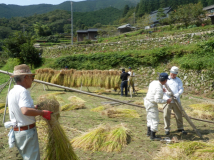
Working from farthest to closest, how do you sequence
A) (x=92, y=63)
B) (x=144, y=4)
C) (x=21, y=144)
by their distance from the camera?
1. (x=144, y=4)
2. (x=92, y=63)
3. (x=21, y=144)

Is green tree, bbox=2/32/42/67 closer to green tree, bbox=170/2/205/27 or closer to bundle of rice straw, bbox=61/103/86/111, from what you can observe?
bundle of rice straw, bbox=61/103/86/111

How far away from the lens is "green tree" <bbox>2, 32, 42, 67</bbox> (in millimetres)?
21625

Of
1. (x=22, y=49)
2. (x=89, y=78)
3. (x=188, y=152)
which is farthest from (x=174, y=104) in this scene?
(x=22, y=49)

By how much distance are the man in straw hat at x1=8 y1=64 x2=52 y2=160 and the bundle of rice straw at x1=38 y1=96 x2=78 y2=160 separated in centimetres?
20

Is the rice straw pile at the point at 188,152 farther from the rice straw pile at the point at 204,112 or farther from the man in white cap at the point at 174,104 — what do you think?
the rice straw pile at the point at 204,112

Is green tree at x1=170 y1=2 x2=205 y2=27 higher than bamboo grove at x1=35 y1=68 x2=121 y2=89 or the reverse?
higher

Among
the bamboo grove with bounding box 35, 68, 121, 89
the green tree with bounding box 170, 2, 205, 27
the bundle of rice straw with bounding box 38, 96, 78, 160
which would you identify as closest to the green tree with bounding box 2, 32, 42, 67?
the bamboo grove with bounding box 35, 68, 121, 89

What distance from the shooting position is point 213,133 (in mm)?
4859

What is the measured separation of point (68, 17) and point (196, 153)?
10347cm

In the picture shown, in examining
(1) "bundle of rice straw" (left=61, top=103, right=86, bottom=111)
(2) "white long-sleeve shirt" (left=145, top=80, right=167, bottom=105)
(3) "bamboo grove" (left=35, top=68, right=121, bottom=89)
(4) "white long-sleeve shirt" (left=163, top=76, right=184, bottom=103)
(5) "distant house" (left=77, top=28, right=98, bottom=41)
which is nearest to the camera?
(2) "white long-sleeve shirt" (left=145, top=80, right=167, bottom=105)

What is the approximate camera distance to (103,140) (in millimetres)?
4070

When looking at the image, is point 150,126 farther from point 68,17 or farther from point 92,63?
point 68,17

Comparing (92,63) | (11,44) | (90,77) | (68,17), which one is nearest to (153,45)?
(92,63)

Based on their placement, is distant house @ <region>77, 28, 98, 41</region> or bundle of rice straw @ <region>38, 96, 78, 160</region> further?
distant house @ <region>77, 28, 98, 41</region>
